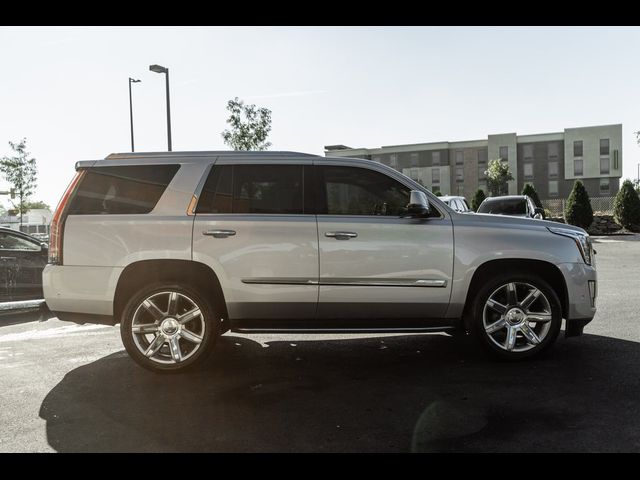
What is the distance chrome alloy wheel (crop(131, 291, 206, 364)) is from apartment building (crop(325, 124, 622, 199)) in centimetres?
7210

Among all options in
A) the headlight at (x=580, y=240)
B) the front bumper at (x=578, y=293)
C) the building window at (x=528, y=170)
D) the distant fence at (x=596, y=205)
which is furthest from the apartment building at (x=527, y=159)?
the front bumper at (x=578, y=293)

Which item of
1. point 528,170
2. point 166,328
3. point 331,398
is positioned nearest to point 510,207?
point 166,328

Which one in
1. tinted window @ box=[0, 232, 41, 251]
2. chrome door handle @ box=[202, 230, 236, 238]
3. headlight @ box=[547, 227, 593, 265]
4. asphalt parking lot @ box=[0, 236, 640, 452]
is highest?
chrome door handle @ box=[202, 230, 236, 238]

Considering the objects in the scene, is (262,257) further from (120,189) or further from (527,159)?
(527,159)

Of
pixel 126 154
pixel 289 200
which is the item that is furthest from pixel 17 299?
pixel 289 200

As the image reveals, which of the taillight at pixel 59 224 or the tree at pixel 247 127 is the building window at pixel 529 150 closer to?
the tree at pixel 247 127

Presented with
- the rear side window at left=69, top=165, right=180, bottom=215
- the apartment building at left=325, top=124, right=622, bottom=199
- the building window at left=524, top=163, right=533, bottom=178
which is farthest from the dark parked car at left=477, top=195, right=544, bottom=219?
the building window at left=524, top=163, right=533, bottom=178

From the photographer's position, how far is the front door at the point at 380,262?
5406mm

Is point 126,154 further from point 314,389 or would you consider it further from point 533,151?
point 533,151

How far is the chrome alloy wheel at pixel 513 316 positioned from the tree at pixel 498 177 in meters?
66.2

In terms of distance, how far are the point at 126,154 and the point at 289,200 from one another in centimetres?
160

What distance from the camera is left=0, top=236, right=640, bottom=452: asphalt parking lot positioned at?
3.80 m

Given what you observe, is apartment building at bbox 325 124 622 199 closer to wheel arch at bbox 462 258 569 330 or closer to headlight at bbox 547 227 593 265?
headlight at bbox 547 227 593 265
